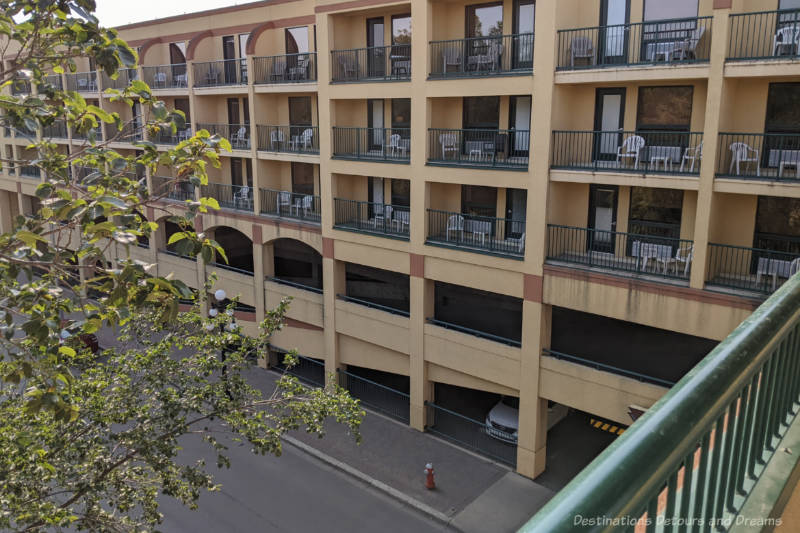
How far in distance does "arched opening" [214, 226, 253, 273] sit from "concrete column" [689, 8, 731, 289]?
910 inches

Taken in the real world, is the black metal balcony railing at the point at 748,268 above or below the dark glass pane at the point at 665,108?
below

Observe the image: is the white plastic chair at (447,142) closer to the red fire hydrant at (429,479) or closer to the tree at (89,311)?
the red fire hydrant at (429,479)

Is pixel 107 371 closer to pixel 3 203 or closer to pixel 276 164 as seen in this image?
pixel 276 164

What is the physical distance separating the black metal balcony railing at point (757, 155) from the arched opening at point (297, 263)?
17069mm

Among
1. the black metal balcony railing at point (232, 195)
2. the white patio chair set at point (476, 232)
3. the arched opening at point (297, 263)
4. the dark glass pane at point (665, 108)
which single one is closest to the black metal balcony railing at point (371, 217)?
the white patio chair set at point (476, 232)

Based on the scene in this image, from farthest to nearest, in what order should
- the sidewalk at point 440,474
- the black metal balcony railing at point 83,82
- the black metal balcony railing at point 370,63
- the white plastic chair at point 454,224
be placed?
the black metal balcony railing at point 83,82
the black metal balcony railing at point 370,63
the white plastic chair at point 454,224
the sidewalk at point 440,474

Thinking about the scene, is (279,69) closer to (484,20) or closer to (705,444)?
(484,20)

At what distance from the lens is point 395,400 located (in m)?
25.8

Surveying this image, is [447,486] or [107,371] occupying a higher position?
[107,371]

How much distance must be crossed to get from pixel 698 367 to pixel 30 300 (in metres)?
6.18

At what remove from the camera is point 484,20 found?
2202 cm

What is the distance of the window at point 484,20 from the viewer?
21.6 metres

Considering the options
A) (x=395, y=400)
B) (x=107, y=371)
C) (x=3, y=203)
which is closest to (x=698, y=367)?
(x=107, y=371)

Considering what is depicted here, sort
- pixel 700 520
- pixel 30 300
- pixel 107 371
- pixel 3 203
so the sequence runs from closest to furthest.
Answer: pixel 700 520
pixel 30 300
pixel 107 371
pixel 3 203
